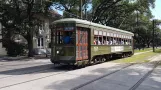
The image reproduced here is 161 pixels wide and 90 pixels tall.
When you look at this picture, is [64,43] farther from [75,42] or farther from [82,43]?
[82,43]

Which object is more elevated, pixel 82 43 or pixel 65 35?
pixel 65 35

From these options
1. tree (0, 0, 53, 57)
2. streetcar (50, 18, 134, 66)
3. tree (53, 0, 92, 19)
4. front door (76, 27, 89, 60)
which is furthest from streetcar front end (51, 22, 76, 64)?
tree (53, 0, 92, 19)

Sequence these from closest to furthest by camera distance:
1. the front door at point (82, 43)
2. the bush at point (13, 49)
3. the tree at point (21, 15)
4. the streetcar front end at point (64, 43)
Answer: the streetcar front end at point (64, 43) < the front door at point (82, 43) < the tree at point (21, 15) < the bush at point (13, 49)

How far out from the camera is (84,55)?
16.9 metres

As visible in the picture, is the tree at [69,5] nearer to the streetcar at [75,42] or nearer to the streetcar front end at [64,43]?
the streetcar at [75,42]

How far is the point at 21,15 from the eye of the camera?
30406 mm

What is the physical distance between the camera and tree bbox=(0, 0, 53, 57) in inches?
1134

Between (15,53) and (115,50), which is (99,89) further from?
(15,53)

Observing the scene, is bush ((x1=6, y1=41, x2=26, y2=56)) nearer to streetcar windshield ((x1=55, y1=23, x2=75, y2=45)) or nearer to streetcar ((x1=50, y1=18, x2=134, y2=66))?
streetcar ((x1=50, y1=18, x2=134, y2=66))

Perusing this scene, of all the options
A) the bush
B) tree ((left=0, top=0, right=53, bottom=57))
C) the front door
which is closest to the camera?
the front door

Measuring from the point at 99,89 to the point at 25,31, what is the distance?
73.1 feet

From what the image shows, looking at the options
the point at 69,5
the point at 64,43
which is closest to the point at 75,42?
the point at 64,43

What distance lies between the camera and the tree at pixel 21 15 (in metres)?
28.8

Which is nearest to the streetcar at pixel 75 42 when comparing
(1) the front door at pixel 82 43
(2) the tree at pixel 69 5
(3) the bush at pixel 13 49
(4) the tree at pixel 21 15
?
(1) the front door at pixel 82 43
